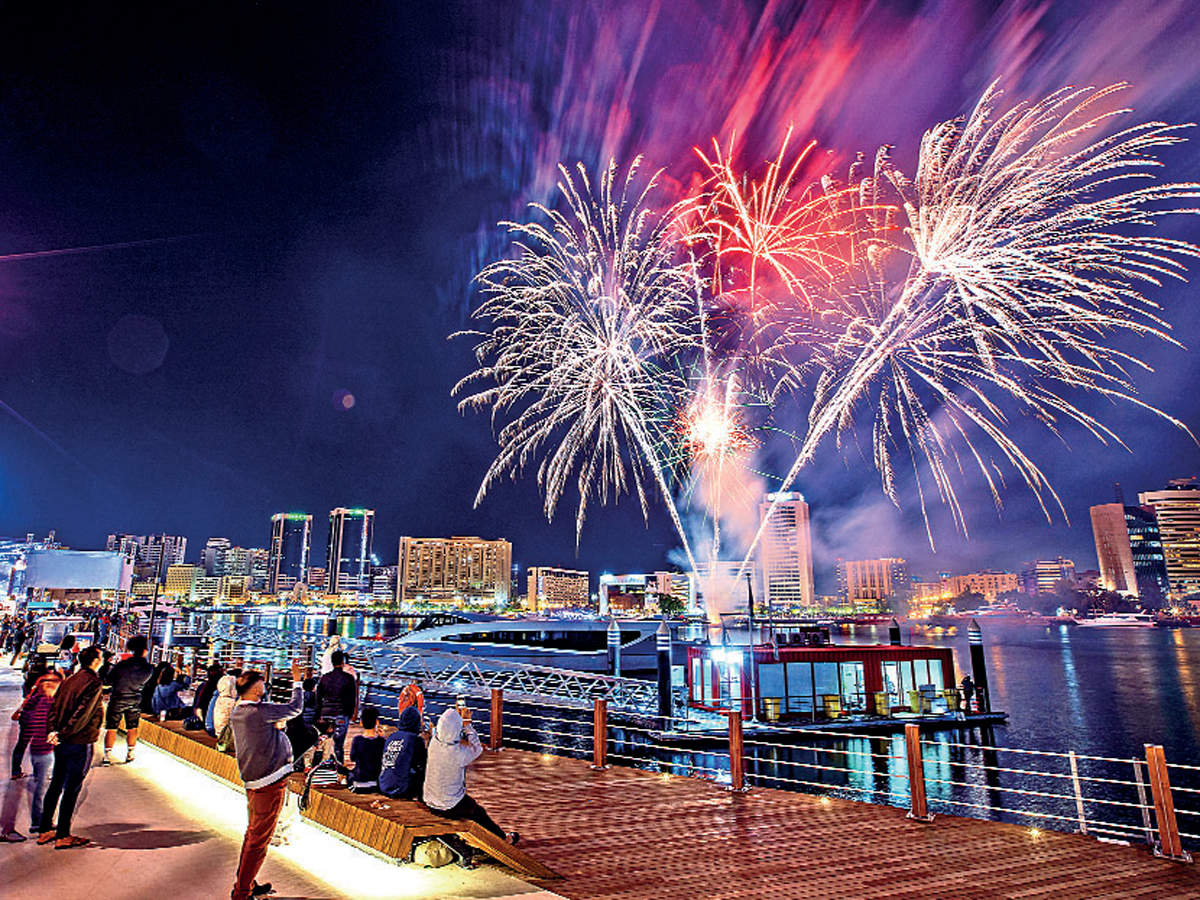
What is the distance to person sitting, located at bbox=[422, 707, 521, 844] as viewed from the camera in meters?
6.13

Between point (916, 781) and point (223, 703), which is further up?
point (223, 703)

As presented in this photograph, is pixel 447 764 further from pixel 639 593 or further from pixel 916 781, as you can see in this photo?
pixel 639 593

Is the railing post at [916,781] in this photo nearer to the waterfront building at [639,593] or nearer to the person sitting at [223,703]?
the person sitting at [223,703]

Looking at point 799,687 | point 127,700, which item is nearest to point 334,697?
point 127,700

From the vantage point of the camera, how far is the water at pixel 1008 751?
2053 cm

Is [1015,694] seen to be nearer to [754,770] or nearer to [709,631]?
[709,631]

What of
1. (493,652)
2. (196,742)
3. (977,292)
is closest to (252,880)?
(196,742)

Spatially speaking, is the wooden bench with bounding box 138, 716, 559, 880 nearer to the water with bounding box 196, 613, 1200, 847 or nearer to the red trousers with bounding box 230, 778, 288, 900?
the red trousers with bounding box 230, 778, 288, 900

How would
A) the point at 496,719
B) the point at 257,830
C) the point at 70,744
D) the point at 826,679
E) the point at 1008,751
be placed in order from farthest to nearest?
1. the point at 826,679
2. the point at 1008,751
3. the point at 496,719
4. the point at 70,744
5. the point at 257,830

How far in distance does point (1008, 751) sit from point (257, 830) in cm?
1631

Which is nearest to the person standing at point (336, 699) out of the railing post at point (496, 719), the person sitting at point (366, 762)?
the railing post at point (496, 719)

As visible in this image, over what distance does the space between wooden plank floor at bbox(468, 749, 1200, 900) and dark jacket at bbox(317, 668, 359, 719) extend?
2221 mm

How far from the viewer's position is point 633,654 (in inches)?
2360

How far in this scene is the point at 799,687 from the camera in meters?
31.0
